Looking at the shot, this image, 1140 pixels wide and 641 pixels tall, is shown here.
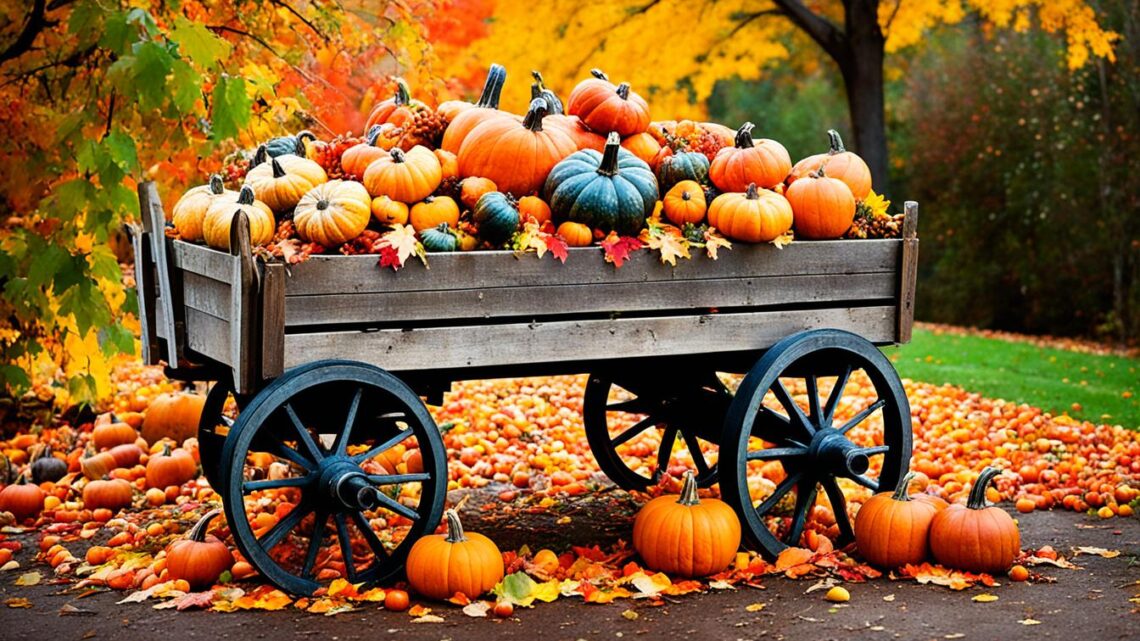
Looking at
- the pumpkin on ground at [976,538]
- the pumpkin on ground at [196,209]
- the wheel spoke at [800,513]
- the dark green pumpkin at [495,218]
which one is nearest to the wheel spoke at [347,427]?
the dark green pumpkin at [495,218]

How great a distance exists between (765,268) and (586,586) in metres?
1.33

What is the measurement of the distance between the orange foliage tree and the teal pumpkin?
115 centimetres

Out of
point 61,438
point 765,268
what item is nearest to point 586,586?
point 765,268

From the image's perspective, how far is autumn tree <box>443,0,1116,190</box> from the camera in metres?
12.6

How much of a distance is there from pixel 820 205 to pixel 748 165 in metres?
0.31

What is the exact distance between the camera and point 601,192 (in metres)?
3.96

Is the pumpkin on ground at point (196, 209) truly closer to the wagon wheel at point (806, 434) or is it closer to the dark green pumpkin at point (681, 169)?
the dark green pumpkin at point (681, 169)

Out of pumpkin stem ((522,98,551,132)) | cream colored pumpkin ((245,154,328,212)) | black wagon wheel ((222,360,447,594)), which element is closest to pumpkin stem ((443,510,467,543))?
black wagon wheel ((222,360,447,594))

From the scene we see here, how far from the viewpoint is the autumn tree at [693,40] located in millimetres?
12594

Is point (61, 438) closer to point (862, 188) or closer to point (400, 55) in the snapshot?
point (400, 55)

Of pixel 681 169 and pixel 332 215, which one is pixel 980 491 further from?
pixel 332 215

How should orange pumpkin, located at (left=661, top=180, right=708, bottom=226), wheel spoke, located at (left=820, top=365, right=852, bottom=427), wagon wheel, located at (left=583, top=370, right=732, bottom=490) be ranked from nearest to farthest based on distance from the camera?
orange pumpkin, located at (left=661, top=180, right=708, bottom=226) → wheel spoke, located at (left=820, top=365, right=852, bottom=427) → wagon wheel, located at (left=583, top=370, right=732, bottom=490)

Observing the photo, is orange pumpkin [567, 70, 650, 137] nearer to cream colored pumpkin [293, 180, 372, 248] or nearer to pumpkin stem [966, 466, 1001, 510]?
cream colored pumpkin [293, 180, 372, 248]

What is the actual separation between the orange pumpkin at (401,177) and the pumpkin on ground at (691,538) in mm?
1406
